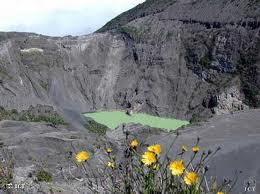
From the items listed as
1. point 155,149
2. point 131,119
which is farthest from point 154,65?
point 155,149

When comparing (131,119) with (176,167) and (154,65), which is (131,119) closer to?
(154,65)

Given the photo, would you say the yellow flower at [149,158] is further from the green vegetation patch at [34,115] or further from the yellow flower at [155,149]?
the green vegetation patch at [34,115]

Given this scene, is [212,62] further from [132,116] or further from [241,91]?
[132,116]

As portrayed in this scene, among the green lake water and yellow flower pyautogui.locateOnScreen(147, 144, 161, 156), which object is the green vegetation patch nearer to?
the green lake water

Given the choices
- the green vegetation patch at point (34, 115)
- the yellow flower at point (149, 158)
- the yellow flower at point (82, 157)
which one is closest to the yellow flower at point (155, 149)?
the yellow flower at point (149, 158)

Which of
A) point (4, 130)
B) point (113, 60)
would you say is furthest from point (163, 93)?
point (4, 130)

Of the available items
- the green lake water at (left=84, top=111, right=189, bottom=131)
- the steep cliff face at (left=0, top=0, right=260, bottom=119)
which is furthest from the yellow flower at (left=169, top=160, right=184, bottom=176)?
the steep cliff face at (left=0, top=0, right=260, bottom=119)
